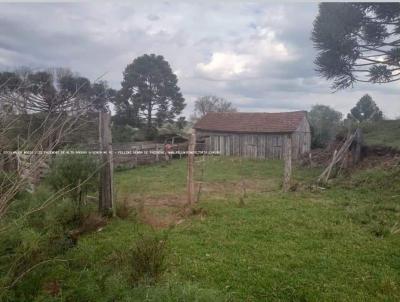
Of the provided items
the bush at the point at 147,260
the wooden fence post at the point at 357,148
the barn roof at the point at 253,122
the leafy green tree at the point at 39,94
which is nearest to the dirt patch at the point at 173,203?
the bush at the point at 147,260

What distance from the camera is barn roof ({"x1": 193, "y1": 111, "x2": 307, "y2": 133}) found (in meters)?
23.5

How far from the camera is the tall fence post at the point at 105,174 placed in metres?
7.09

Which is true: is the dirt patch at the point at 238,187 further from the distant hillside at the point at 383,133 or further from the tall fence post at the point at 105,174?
the distant hillside at the point at 383,133

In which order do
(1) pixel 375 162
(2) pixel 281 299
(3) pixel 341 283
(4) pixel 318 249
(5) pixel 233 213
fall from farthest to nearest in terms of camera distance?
(1) pixel 375 162
(5) pixel 233 213
(4) pixel 318 249
(3) pixel 341 283
(2) pixel 281 299

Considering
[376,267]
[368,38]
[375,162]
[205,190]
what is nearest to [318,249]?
[376,267]

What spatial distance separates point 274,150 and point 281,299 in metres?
20.1

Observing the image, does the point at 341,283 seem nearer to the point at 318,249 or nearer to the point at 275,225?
the point at 318,249

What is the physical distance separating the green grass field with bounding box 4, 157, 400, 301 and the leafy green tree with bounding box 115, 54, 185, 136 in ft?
64.1

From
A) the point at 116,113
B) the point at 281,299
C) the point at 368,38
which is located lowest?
the point at 281,299

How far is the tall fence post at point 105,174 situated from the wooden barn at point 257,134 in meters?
17.4

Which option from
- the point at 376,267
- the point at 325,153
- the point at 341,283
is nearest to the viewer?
the point at 341,283

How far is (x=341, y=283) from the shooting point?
4148mm

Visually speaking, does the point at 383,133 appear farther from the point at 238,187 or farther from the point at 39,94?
the point at 39,94

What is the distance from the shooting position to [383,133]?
1672cm
